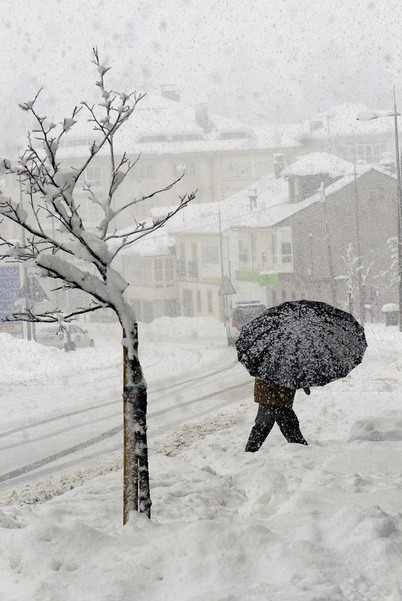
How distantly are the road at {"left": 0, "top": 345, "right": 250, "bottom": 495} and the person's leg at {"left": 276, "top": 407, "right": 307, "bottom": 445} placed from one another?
12.9ft

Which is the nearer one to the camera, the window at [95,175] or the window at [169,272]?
the window at [169,272]

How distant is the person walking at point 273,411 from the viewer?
380 inches

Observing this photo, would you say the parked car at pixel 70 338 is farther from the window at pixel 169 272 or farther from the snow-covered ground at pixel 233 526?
the snow-covered ground at pixel 233 526

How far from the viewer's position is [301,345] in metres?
9.48

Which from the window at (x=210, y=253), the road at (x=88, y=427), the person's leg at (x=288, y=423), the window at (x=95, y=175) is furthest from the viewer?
the window at (x=95, y=175)

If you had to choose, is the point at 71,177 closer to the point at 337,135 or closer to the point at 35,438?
the point at 35,438

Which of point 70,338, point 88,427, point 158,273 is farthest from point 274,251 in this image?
point 88,427

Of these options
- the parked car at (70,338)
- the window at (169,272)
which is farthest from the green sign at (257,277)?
the parked car at (70,338)

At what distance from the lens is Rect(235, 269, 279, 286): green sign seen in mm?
53500

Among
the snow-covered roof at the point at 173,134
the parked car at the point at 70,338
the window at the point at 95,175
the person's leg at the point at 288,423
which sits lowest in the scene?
the parked car at the point at 70,338

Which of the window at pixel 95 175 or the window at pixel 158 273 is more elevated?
the window at pixel 95 175

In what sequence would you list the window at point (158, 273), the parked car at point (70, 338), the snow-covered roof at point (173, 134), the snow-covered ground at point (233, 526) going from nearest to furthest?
the snow-covered ground at point (233, 526), the parked car at point (70, 338), the window at point (158, 273), the snow-covered roof at point (173, 134)

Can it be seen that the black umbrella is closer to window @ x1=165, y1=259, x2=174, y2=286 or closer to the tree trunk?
the tree trunk

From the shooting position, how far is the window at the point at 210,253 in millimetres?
59350
